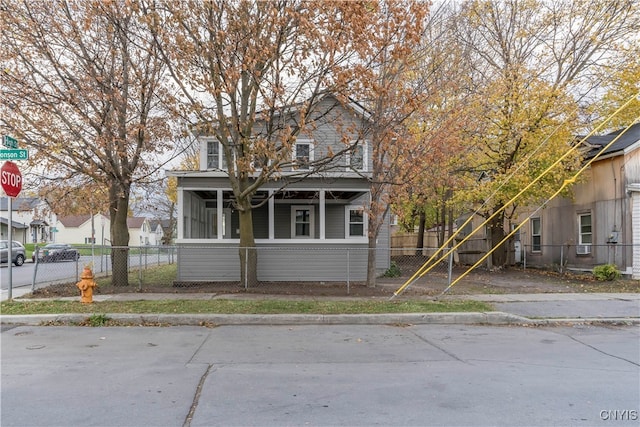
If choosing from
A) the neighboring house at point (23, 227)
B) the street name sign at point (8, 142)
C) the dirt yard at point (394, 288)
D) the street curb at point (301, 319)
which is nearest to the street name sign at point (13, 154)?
the street name sign at point (8, 142)

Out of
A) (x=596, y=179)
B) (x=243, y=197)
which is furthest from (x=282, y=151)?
(x=596, y=179)

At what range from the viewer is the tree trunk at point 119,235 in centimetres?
1323

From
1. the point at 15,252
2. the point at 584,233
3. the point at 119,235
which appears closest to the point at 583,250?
the point at 584,233

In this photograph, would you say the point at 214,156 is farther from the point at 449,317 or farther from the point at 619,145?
the point at 619,145

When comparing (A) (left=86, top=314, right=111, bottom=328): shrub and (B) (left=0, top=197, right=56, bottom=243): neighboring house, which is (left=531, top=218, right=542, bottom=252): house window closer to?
(A) (left=86, top=314, right=111, bottom=328): shrub

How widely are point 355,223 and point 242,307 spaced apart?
28.4ft

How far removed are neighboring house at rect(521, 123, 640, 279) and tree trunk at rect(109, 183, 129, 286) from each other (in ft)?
46.4

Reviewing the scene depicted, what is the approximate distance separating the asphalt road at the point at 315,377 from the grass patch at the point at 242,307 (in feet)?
3.89

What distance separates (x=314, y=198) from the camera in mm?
16625

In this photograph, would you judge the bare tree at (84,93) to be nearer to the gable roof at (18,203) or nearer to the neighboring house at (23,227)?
the gable roof at (18,203)

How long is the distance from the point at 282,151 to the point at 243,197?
2512mm

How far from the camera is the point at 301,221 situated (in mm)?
17859

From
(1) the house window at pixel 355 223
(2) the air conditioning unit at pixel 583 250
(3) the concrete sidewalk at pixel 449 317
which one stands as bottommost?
(3) the concrete sidewalk at pixel 449 317

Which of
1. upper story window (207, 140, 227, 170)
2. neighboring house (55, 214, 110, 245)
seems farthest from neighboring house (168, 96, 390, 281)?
neighboring house (55, 214, 110, 245)
